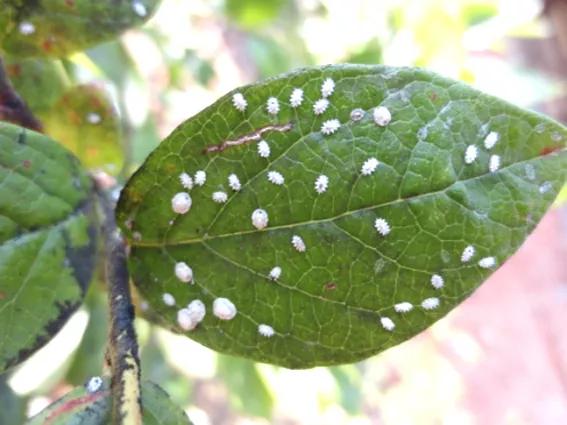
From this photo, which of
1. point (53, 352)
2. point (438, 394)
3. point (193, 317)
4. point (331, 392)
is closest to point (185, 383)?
point (331, 392)

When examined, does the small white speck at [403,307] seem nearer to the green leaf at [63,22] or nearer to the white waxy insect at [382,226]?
the white waxy insect at [382,226]

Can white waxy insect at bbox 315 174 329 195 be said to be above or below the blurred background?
below

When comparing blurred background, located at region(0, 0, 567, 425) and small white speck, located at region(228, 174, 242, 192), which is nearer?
small white speck, located at region(228, 174, 242, 192)

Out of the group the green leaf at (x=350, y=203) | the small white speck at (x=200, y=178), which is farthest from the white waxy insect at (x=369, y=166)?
the small white speck at (x=200, y=178)

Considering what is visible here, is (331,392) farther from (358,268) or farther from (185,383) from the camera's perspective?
(358,268)

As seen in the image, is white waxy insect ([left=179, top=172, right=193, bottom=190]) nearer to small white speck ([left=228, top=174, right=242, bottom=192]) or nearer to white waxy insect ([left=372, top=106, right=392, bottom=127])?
small white speck ([left=228, top=174, right=242, bottom=192])

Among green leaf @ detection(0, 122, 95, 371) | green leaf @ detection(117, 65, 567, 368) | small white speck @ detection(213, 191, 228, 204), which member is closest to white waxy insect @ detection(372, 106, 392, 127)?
green leaf @ detection(117, 65, 567, 368)
